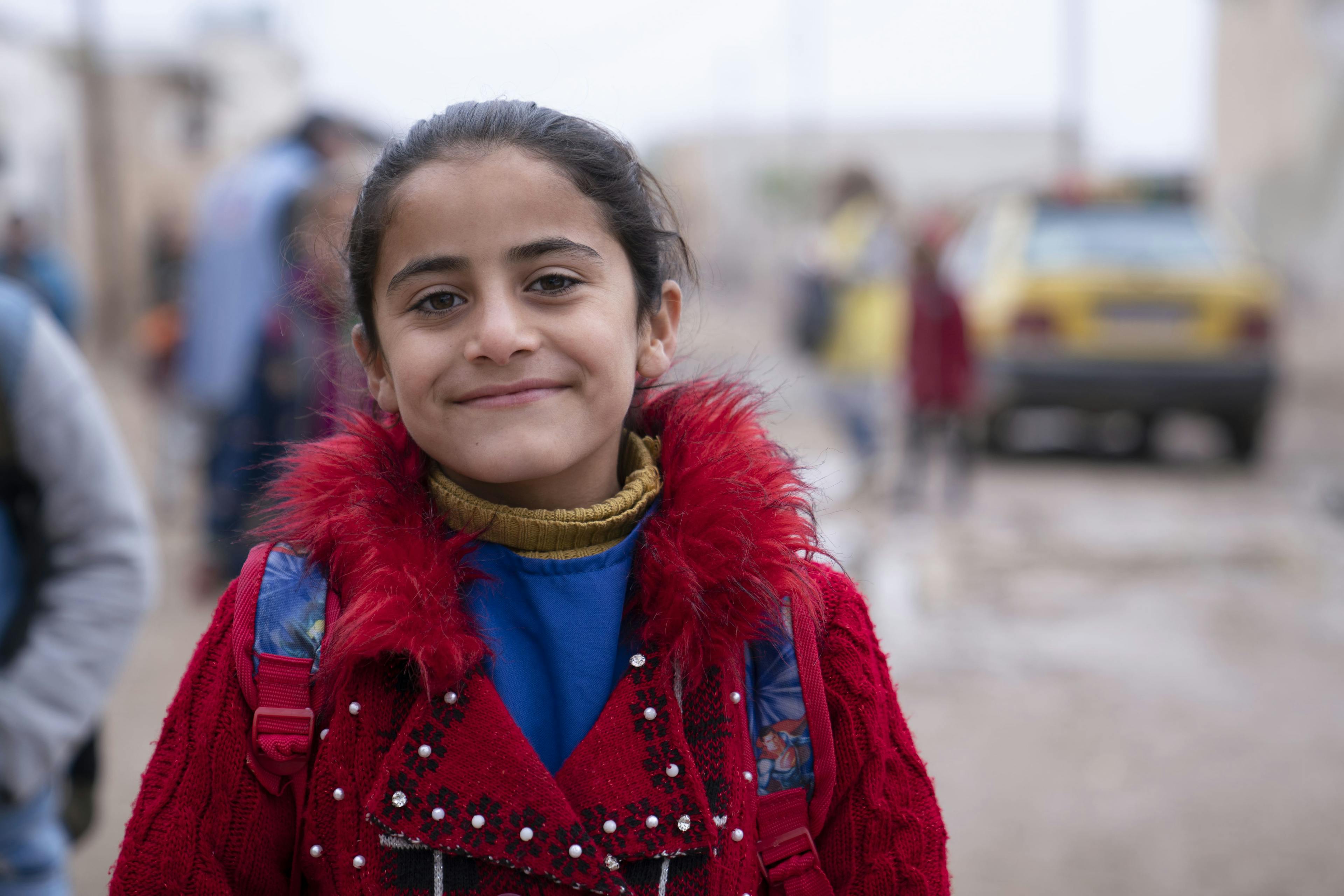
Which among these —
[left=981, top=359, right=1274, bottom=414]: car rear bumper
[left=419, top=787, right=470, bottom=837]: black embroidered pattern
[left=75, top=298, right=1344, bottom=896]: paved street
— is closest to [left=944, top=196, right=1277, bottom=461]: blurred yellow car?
[left=981, top=359, right=1274, bottom=414]: car rear bumper

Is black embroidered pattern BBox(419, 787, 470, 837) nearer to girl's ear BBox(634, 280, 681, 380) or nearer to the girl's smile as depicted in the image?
the girl's smile

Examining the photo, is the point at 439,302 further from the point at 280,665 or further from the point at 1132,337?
the point at 1132,337

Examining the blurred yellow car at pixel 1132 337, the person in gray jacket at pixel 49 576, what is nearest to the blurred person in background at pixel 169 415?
the person in gray jacket at pixel 49 576

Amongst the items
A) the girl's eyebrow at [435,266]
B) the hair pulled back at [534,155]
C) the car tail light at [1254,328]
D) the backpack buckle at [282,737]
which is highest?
the hair pulled back at [534,155]

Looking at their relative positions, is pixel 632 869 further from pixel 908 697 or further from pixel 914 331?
pixel 914 331

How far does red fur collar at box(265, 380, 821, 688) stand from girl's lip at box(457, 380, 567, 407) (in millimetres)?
147

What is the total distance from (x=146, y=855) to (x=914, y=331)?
20.5 ft

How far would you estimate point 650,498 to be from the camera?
152cm

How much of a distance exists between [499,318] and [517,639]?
1.14ft

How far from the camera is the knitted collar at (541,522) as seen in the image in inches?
56.1

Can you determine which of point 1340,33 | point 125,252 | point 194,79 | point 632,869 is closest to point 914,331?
point 632,869

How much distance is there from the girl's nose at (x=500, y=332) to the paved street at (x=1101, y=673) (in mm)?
428

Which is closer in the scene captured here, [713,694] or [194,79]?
[713,694]

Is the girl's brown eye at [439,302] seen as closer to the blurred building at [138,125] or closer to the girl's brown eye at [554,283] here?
the girl's brown eye at [554,283]
